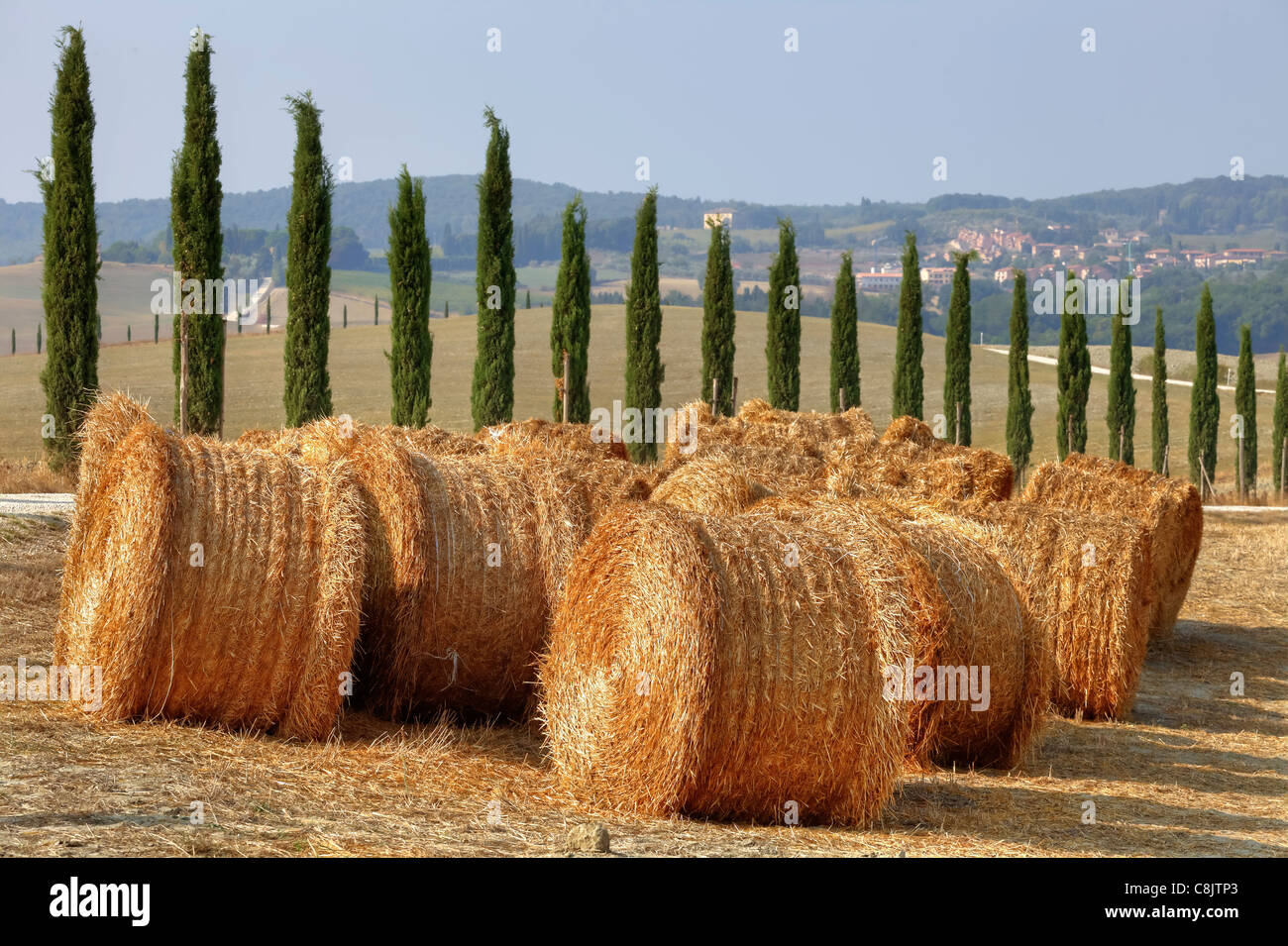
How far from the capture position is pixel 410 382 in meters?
27.8

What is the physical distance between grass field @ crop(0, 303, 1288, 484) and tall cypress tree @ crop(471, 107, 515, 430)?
13.5m

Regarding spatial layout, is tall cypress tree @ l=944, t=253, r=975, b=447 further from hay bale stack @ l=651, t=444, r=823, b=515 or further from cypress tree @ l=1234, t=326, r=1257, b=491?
hay bale stack @ l=651, t=444, r=823, b=515

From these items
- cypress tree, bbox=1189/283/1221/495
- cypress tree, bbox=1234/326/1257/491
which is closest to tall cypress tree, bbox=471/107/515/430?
cypress tree, bbox=1189/283/1221/495

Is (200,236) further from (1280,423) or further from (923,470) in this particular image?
(1280,423)

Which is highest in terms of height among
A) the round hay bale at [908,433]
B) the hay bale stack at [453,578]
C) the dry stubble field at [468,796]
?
the round hay bale at [908,433]

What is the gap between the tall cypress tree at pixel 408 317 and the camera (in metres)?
27.8

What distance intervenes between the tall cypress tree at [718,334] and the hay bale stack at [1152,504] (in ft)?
65.2

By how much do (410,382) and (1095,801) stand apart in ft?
69.4

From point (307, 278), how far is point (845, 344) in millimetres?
19843

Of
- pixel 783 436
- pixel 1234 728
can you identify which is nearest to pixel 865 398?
pixel 783 436

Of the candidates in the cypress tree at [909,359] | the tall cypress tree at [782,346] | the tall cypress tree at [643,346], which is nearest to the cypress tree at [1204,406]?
the cypress tree at [909,359]

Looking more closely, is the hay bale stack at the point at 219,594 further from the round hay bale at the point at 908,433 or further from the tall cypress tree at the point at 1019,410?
the tall cypress tree at the point at 1019,410

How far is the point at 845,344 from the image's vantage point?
135 feet

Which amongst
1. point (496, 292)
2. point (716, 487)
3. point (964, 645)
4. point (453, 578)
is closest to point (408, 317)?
point (496, 292)
